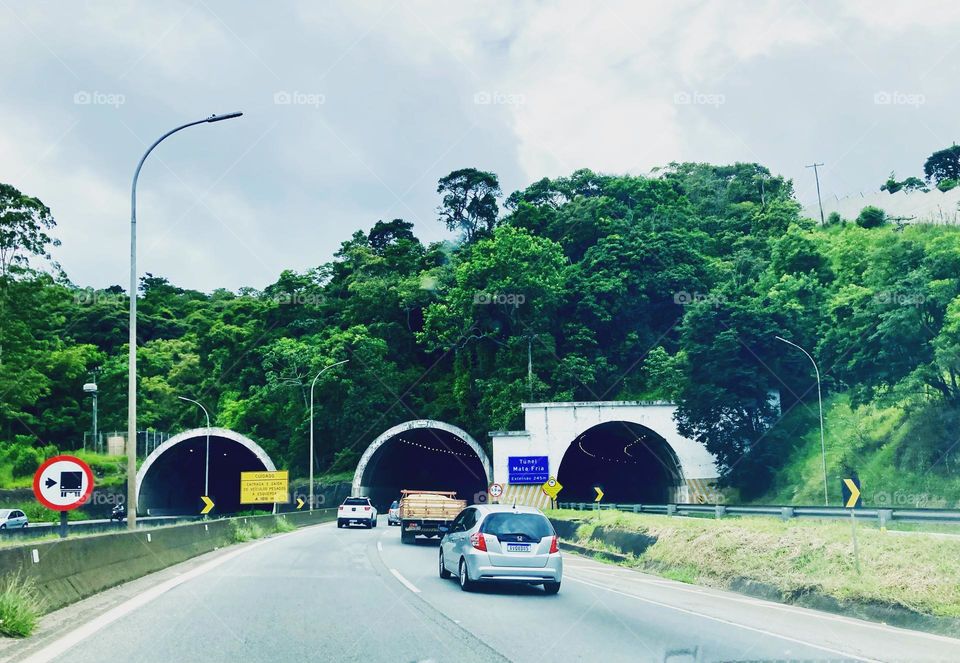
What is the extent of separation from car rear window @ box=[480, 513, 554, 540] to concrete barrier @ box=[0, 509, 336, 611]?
6004mm

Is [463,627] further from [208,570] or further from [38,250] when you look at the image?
[38,250]

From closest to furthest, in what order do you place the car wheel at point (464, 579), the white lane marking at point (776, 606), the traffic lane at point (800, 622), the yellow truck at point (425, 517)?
1. the traffic lane at point (800, 622)
2. the white lane marking at point (776, 606)
3. the car wheel at point (464, 579)
4. the yellow truck at point (425, 517)

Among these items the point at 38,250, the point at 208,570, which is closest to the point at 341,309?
the point at 38,250

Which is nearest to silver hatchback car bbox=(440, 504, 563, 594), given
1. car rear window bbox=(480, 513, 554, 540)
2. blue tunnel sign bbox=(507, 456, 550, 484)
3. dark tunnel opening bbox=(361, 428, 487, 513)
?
car rear window bbox=(480, 513, 554, 540)

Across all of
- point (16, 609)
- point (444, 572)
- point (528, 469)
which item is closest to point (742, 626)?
point (444, 572)

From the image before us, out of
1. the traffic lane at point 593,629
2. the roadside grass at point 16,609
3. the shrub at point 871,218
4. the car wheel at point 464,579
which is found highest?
the shrub at point 871,218

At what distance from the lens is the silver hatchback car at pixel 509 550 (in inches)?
614

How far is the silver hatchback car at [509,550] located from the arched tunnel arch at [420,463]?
44.0 metres

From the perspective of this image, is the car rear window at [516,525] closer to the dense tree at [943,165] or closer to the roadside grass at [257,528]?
the roadside grass at [257,528]

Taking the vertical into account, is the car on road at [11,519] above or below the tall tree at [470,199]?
below

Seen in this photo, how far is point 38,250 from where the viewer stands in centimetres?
6431

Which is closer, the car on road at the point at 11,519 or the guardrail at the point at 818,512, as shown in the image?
the guardrail at the point at 818,512

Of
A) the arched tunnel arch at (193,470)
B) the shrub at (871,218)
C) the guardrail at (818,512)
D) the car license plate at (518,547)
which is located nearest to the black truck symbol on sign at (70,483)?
the car license plate at (518,547)

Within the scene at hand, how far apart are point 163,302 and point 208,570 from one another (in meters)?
91.7
